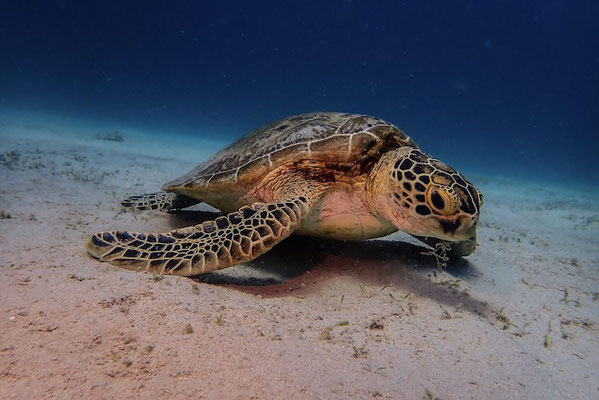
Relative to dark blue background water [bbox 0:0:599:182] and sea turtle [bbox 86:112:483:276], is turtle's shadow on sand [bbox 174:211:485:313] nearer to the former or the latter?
sea turtle [bbox 86:112:483:276]

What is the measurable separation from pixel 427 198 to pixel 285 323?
1.74 m

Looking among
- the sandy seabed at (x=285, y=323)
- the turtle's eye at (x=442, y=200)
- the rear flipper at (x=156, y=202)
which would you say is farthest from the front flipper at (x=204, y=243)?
the rear flipper at (x=156, y=202)

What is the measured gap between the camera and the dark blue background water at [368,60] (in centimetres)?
5397

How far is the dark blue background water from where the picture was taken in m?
54.0

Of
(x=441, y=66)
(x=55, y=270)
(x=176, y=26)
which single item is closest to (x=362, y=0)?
(x=441, y=66)

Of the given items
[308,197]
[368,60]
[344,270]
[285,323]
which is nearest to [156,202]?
[308,197]

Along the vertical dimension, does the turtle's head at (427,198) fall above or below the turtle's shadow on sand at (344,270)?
above

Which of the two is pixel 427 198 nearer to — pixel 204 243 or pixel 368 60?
pixel 204 243

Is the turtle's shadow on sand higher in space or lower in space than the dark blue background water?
lower

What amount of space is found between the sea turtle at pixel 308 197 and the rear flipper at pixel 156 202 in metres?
0.02

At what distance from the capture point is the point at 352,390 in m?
1.65

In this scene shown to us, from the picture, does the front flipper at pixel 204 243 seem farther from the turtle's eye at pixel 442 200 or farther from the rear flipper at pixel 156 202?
the rear flipper at pixel 156 202

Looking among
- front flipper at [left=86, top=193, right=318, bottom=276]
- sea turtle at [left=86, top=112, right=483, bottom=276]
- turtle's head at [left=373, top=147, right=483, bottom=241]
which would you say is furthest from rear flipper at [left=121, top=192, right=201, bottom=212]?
turtle's head at [left=373, top=147, right=483, bottom=241]

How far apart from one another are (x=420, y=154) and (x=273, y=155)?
1.74 m
